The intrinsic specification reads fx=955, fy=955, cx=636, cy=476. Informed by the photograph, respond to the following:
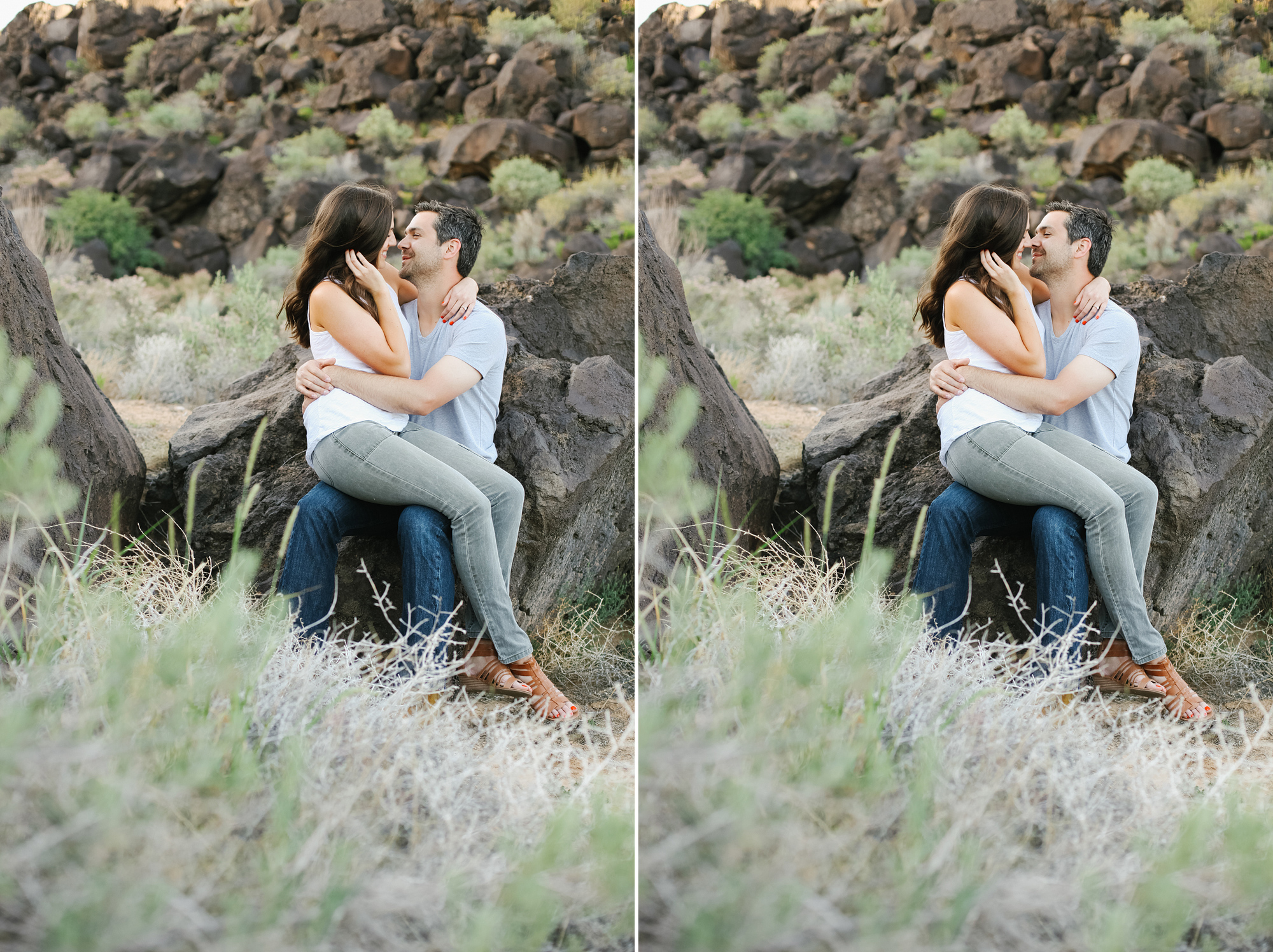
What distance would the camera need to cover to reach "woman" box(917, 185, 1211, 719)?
77.3 inches

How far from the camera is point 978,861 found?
1444 millimetres

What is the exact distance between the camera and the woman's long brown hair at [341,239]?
2127 mm

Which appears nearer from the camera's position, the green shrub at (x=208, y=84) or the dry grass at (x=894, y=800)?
the dry grass at (x=894, y=800)

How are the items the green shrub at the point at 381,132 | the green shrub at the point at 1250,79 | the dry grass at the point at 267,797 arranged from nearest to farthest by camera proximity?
1. the dry grass at the point at 267,797
2. the green shrub at the point at 381,132
3. the green shrub at the point at 1250,79

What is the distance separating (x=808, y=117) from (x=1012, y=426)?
3.92 feet

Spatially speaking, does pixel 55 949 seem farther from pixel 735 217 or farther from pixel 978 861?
pixel 735 217

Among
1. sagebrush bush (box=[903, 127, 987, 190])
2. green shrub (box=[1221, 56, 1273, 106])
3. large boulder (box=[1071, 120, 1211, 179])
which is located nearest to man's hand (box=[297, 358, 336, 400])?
sagebrush bush (box=[903, 127, 987, 190])

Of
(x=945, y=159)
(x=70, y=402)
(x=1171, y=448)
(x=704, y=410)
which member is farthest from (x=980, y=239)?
(x=70, y=402)

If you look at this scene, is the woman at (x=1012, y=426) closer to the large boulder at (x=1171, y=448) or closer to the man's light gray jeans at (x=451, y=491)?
the large boulder at (x=1171, y=448)

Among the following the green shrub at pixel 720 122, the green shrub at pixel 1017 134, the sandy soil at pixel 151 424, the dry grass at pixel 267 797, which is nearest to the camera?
the dry grass at pixel 267 797

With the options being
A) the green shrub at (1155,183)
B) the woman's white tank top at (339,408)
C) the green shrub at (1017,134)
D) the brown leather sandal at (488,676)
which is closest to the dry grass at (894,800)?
the brown leather sandal at (488,676)

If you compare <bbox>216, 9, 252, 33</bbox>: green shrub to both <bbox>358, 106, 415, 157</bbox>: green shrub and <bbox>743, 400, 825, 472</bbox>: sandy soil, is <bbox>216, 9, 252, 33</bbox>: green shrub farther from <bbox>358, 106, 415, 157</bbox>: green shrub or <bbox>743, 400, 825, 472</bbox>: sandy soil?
<bbox>743, 400, 825, 472</bbox>: sandy soil

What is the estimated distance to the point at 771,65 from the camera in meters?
2.39

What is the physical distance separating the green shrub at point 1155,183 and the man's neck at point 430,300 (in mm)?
2897
